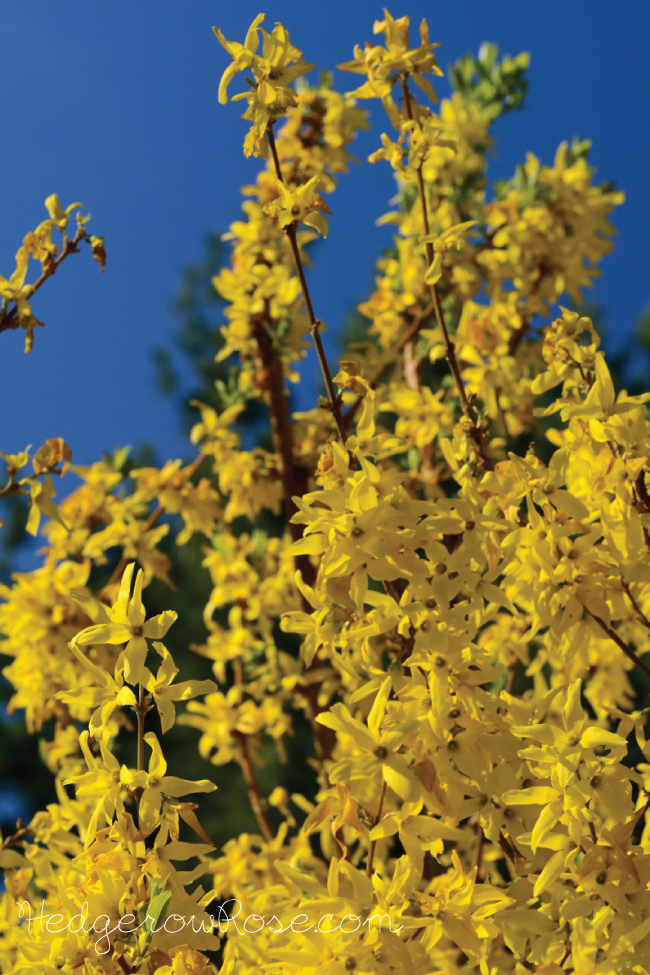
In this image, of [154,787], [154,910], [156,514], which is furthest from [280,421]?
[154,910]

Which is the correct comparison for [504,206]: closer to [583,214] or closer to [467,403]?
[583,214]

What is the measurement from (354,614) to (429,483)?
98 centimetres

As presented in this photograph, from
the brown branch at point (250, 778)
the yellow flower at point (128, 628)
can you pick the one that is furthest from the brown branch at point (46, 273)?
the brown branch at point (250, 778)

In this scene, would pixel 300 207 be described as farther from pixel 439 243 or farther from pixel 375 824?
pixel 375 824

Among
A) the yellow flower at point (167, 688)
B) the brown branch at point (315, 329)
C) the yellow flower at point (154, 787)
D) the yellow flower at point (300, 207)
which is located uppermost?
the yellow flower at point (300, 207)

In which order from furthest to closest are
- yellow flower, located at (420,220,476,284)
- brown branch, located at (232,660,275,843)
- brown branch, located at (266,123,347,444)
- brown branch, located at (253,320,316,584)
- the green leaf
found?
brown branch, located at (253,320,316,584), brown branch, located at (232,660,275,843), yellow flower, located at (420,220,476,284), brown branch, located at (266,123,347,444), the green leaf

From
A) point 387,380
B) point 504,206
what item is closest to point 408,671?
point 504,206

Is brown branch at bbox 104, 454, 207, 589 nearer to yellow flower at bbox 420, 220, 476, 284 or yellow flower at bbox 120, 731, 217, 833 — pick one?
yellow flower at bbox 420, 220, 476, 284

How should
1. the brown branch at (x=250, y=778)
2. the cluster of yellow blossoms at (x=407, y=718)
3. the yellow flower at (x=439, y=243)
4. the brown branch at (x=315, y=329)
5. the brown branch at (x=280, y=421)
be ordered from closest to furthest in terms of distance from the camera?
the cluster of yellow blossoms at (x=407, y=718)
the brown branch at (x=315, y=329)
the yellow flower at (x=439, y=243)
the brown branch at (x=250, y=778)
the brown branch at (x=280, y=421)

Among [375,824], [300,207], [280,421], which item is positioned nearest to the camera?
[375,824]

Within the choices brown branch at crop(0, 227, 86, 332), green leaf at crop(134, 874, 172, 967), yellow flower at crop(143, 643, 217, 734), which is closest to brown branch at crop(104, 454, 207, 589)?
brown branch at crop(0, 227, 86, 332)

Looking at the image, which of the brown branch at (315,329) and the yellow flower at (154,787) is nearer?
the yellow flower at (154,787)

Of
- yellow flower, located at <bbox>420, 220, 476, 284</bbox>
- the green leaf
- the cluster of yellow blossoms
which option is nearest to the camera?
the green leaf

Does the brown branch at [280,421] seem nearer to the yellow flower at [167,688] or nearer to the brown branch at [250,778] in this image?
the brown branch at [250,778]
